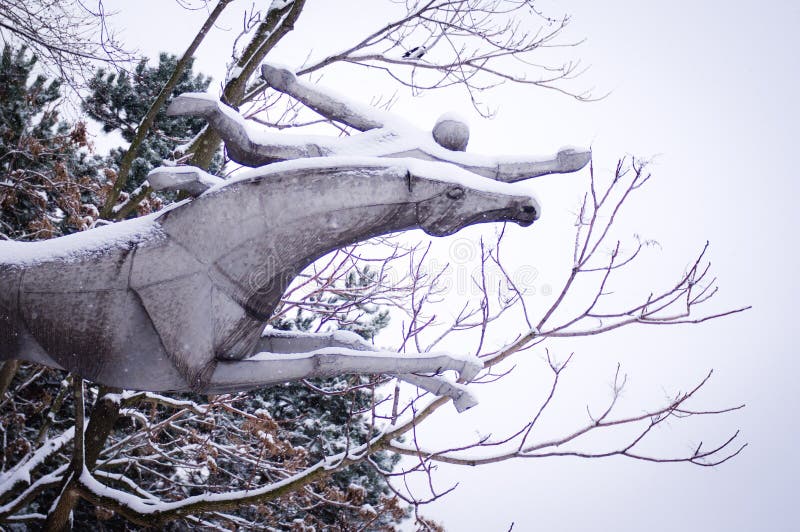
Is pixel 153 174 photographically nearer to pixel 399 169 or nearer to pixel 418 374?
pixel 399 169

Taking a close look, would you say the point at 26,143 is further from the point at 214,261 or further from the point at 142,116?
the point at 214,261

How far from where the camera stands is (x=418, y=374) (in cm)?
216

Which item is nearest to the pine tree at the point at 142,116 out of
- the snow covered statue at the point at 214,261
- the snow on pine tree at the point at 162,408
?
the snow on pine tree at the point at 162,408

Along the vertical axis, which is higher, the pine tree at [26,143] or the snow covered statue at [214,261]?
the pine tree at [26,143]

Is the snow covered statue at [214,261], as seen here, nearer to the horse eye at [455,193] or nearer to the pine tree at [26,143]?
the horse eye at [455,193]

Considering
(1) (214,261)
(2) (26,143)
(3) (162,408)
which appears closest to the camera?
(1) (214,261)

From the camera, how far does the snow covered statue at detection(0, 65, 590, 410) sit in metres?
1.82

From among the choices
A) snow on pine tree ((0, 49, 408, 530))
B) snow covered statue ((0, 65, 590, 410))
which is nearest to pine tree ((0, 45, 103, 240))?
snow on pine tree ((0, 49, 408, 530))

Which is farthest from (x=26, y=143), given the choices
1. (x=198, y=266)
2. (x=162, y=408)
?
(x=198, y=266)

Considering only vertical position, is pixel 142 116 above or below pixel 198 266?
above

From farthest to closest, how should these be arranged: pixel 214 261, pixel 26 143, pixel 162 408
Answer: pixel 162 408, pixel 26 143, pixel 214 261

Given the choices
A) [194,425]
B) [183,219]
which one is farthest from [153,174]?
[194,425]

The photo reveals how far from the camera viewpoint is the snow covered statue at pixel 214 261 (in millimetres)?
1815

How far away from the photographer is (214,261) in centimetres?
184
